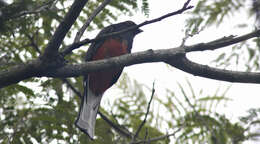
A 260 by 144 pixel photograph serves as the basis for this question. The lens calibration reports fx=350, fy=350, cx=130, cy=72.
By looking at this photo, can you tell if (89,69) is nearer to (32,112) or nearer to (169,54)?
(169,54)

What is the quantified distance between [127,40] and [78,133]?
72.8 inches

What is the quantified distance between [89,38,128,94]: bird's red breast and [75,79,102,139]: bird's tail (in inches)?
6.1

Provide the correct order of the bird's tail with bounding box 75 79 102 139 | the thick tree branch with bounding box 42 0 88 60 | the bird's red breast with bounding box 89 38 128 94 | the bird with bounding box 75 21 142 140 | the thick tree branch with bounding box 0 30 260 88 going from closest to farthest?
1. the thick tree branch with bounding box 42 0 88 60
2. the thick tree branch with bounding box 0 30 260 88
3. the bird's tail with bounding box 75 79 102 139
4. the bird with bounding box 75 21 142 140
5. the bird's red breast with bounding box 89 38 128 94

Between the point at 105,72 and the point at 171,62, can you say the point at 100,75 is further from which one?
the point at 171,62

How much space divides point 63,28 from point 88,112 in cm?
142

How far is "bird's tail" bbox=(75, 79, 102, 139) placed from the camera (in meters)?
2.88

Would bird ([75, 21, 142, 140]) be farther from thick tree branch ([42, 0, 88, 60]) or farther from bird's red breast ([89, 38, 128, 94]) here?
thick tree branch ([42, 0, 88, 60])

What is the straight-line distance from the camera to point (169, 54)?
2570 millimetres

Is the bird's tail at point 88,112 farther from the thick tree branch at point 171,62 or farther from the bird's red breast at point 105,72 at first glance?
the thick tree branch at point 171,62

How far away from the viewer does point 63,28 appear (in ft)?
7.24

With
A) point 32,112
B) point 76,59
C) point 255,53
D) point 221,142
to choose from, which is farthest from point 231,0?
point 32,112

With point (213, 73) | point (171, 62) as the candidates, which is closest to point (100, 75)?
point (171, 62)

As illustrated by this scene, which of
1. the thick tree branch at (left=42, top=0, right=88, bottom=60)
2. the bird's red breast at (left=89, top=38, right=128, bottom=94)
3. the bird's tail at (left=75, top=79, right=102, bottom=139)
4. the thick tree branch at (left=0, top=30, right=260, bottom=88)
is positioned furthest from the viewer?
the bird's red breast at (left=89, top=38, right=128, bottom=94)

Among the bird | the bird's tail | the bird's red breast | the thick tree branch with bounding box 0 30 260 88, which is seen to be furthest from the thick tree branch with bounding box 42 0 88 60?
the bird's red breast
